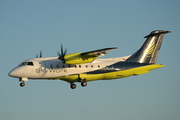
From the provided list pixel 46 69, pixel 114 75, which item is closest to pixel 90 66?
pixel 114 75

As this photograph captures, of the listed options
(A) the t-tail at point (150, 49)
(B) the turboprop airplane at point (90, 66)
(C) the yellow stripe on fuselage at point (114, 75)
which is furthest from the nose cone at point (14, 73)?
(A) the t-tail at point (150, 49)

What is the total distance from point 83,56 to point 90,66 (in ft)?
6.52

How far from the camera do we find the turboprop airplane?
29672mm

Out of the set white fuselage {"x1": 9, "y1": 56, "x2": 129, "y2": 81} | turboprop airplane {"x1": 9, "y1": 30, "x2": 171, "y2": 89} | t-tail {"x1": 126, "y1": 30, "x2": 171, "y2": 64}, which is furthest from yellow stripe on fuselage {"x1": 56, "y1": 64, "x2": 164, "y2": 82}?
t-tail {"x1": 126, "y1": 30, "x2": 171, "y2": 64}

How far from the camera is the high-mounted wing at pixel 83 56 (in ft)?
96.4

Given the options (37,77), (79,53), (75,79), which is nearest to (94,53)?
(79,53)

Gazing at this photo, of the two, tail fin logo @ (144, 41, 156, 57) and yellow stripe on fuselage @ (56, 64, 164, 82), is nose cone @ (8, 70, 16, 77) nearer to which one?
yellow stripe on fuselage @ (56, 64, 164, 82)

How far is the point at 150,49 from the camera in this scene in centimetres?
3469

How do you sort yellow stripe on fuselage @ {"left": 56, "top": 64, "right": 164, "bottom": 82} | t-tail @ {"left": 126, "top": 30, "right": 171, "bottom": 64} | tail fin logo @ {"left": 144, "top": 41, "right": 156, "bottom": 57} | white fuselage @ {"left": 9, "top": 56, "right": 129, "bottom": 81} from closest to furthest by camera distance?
white fuselage @ {"left": 9, "top": 56, "right": 129, "bottom": 81}, yellow stripe on fuselage @ {"left": 56, "top": 64, "right": 164, "bottom": 82}, t-tail @ {"left": 126, "top": 30, "right": 171, "bottom": 64}, tail fin logo @ {"left": 144, "top": 41, "right": 156, "bottom": 57}

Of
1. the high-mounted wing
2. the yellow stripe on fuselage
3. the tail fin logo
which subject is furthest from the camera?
the tail fin logo

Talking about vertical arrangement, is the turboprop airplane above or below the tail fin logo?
below

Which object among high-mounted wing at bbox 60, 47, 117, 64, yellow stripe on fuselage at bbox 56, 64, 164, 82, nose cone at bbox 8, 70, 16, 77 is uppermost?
high-mounted wing at bbox 60, 47, 117, 64

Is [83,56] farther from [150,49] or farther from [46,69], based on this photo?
[150,49]

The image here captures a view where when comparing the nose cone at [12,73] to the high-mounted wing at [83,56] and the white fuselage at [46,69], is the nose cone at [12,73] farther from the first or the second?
the high-mounted wing at [83,56]
